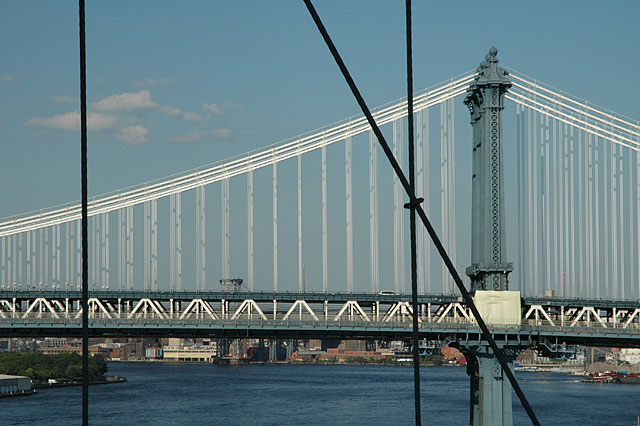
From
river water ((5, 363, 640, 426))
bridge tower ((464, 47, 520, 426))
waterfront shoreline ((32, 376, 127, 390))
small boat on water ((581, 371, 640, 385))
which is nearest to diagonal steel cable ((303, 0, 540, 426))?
bridge tower ((464, 47, 520, 426))

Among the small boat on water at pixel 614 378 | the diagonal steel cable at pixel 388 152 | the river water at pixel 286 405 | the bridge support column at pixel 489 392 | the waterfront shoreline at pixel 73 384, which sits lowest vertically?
the small boat on water at pixel 614 378

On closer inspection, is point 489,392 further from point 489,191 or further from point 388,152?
point 388,152

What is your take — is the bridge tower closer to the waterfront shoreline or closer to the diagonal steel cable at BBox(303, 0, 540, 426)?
the diagonal steel cable at BBox(303, 0, 540, 426)

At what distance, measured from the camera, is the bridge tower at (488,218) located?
3300cm

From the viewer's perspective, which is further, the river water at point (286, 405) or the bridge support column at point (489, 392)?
the river water at point (286, 405)

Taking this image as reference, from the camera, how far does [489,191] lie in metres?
33.8

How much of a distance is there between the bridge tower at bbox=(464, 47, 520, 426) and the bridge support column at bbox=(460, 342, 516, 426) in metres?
0.04

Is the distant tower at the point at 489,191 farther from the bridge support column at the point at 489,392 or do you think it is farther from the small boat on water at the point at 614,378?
the small boat on water at the point at 614,378

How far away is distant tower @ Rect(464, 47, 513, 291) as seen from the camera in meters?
33.2

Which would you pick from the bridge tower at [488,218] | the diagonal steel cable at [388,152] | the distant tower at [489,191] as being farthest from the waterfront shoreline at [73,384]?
the diagonal steel cable at [388,152]

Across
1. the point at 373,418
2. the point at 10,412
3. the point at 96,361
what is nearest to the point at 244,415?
the point at 373,418

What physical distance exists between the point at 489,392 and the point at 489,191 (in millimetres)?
7020

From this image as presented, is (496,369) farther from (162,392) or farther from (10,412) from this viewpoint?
(162,392)

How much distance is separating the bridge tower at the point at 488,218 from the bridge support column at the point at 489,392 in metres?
0.04
